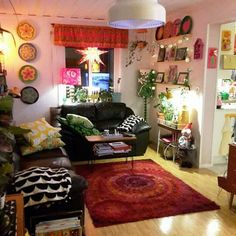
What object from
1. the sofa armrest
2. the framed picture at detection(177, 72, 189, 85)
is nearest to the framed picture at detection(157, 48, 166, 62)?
the framed picture at detection(177, 72, 189, 85)

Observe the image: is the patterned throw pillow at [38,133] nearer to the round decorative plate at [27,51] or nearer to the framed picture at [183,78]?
the round decorative plate at [27,51]

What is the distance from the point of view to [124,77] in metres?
5.71

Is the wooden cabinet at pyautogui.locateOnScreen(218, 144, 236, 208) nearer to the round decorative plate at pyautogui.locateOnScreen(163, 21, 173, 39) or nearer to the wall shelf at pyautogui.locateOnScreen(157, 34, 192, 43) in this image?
the wall shelf at pyautogui.locateOnScreen(157, 34, 192, 43)

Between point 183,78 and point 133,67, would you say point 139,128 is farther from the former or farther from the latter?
point 133,67

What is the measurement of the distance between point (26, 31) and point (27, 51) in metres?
0.36

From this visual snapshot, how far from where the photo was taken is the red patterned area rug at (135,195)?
293 centimetres

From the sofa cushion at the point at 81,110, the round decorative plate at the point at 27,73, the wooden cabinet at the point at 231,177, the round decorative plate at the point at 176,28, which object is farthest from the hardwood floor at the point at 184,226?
the round decorative plate at the point at 27,73

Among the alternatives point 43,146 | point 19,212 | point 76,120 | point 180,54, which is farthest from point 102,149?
point 19,212

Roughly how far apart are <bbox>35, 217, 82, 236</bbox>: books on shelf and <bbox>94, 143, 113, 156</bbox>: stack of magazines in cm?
199

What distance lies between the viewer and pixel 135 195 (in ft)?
11.0

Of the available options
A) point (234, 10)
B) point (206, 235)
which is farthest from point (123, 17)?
point (234, 10)

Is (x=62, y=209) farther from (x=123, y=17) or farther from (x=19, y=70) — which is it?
(x=19, y=70)

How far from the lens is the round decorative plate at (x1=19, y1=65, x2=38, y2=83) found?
16.8 ft

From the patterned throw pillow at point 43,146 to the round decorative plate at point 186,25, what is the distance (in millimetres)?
2637
